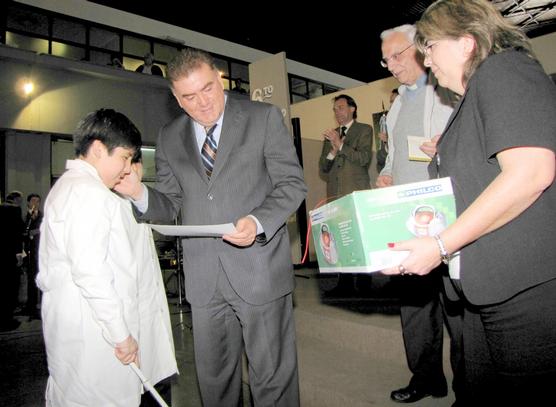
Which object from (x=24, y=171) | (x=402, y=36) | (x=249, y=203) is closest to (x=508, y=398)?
(x=249, y=203)

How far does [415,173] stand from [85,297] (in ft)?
4.91

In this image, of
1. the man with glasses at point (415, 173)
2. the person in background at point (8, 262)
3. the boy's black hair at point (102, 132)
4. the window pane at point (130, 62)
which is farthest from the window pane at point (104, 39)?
the man with glasses at point (415, 173)

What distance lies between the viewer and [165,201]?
177cm

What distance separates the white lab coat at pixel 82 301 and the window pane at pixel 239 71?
11.7 m

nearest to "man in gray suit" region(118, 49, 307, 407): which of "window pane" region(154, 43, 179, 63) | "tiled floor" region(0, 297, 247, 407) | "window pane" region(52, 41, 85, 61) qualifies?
"tiled floor" region(0, 297, 247, 407)

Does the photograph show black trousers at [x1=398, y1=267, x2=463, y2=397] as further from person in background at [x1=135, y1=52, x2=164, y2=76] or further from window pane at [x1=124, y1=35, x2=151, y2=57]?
window pane at [x1=124, y1=35, x2=151, y2=57]

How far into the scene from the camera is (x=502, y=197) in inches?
35.0

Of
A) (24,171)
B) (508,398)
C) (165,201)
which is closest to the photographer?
(508,398)

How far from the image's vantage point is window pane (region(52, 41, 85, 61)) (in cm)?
927

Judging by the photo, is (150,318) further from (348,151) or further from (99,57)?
(99,57)

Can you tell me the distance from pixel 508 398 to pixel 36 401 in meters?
2.98

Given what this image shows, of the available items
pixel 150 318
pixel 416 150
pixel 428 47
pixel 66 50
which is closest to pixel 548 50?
pixel 416 150

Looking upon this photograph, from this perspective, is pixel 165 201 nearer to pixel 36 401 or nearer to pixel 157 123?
pixel 36 401

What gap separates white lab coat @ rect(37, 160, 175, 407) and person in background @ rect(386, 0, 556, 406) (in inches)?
39.9
